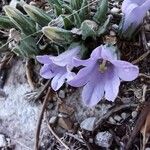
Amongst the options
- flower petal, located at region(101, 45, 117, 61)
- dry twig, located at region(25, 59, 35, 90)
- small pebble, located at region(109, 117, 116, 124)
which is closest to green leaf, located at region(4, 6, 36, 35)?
dry twig, located at region(25, 59, 35, 90)

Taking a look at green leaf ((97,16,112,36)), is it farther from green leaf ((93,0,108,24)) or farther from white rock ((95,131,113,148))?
white rock ((95,131,113,148))

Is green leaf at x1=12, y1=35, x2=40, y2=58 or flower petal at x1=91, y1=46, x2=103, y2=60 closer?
flower petal at x1=91, y1=46, x2=103, y2=60

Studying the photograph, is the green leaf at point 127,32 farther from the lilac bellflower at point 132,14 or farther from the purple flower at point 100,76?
the purple flower at point 100,76

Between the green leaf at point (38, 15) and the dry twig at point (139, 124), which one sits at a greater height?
the green leaf at point (38, 15)

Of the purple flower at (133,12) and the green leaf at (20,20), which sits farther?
the green leaf at (20,20)

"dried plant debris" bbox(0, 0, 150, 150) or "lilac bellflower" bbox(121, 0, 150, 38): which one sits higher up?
"lilac bellflower" bbox(121, 0, 150, 38)

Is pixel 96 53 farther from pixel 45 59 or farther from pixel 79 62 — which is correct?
pixel 45 59

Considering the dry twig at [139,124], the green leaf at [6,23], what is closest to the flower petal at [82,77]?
the dry twig at [139,124]
